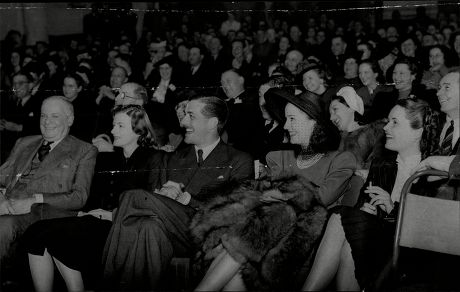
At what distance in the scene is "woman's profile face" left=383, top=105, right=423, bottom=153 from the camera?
371cm

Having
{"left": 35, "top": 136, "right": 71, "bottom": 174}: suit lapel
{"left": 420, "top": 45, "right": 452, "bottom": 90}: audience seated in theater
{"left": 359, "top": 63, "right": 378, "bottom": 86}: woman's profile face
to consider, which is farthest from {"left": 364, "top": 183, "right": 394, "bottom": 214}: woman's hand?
{"left": 420, "top": 45, "right": 452, "bottom": 90}: audience seated in theater

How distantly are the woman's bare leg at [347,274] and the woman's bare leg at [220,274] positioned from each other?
540 mm

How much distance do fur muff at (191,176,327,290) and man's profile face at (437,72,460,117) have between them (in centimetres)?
134

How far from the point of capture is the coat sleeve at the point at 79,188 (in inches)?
153

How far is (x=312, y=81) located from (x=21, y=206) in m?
2.94

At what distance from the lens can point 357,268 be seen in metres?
3.07

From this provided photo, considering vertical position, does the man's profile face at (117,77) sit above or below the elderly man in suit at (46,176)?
above

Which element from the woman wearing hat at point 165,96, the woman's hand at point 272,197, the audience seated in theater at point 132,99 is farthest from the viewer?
the woman wearing hat at point 165,96

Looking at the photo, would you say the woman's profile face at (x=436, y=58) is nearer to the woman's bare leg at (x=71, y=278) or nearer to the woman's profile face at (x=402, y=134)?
the woman's profile face at (x=402, y=134)

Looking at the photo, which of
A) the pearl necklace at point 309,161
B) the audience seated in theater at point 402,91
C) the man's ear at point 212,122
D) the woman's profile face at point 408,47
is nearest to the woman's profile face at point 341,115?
the audience seated in theater at point 402,91

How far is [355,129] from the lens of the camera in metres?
4.43

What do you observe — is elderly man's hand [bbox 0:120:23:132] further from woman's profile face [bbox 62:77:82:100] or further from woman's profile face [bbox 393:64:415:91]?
woman's profile face [bbox 393:64:415:91]

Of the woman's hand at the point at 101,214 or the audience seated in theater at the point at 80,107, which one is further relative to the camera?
the audience seated in theater at the point at 80,107

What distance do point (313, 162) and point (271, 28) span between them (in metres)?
6.58
